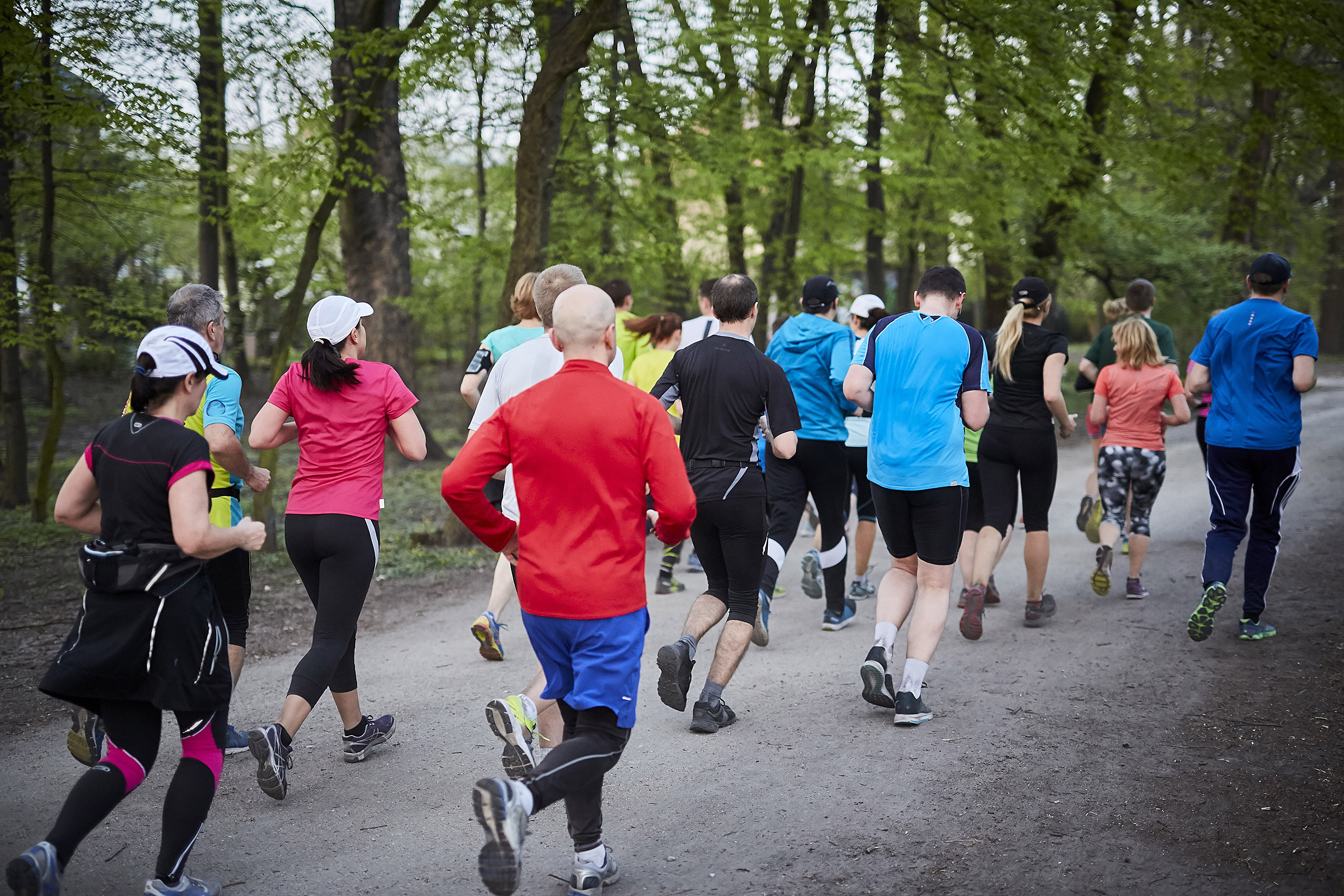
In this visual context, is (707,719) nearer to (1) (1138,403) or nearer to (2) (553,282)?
(2) (553,282)

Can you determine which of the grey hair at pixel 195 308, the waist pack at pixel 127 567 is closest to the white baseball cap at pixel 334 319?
the grey hair at pixel 195 308

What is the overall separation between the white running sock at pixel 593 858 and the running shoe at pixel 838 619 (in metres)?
3.76

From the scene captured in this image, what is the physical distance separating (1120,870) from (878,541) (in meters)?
6.75

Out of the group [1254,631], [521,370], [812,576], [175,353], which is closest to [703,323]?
[812,576]

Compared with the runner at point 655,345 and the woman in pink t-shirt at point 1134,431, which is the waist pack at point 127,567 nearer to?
the runner at point 655,345

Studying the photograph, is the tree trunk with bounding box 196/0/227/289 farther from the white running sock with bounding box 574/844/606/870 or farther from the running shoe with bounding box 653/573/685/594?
the white running sock with bounding box 574/844/606/870

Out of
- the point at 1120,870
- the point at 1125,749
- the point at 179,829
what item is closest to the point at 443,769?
the point at 179,829

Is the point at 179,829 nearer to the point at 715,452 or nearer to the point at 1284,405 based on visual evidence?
the point at 715,452

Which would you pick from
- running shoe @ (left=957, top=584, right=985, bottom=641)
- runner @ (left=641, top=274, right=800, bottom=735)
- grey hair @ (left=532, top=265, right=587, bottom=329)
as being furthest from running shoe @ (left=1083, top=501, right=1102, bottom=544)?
grey hair @ (left=532, top=265, right=587, bottom=329)

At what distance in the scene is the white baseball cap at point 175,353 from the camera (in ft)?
10.8

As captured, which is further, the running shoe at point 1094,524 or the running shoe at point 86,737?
the running shoe at point 1094,524

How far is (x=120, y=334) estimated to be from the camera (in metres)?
11.4

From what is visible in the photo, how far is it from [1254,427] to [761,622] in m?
3.33

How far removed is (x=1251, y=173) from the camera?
15234 mm
